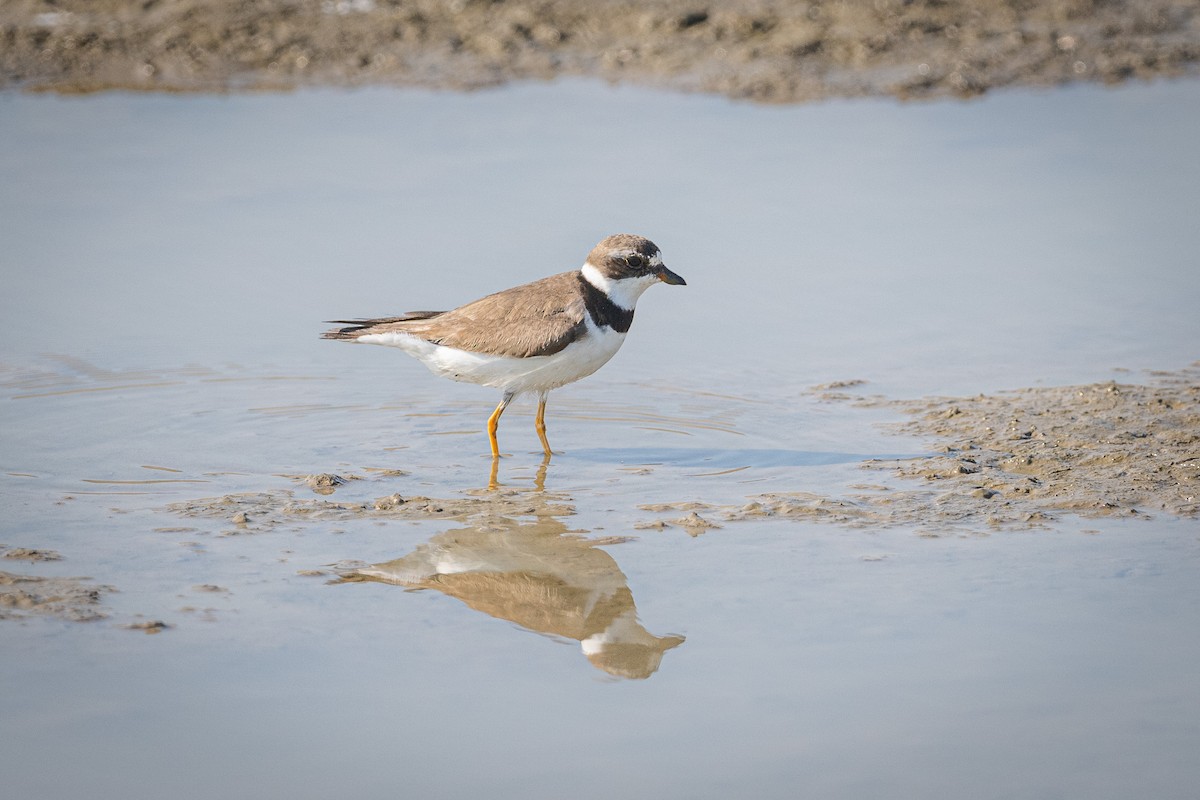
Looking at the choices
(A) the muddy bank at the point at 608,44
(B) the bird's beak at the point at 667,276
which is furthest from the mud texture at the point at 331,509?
(A) the muddy bank at the point at 608,44

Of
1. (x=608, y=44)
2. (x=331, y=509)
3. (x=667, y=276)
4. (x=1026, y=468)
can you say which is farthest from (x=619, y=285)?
(x=608, y=44)

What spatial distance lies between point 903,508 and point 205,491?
12.4 feet

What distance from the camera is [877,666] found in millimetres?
5594

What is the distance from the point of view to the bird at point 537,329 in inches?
326

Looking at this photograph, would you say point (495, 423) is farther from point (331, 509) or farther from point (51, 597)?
point (51, 597)

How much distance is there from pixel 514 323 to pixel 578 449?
2.91 feet

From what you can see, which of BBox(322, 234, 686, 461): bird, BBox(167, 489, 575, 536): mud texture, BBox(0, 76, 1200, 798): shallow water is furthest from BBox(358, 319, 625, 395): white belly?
BBox(167, 489, 575, 536): mud texture

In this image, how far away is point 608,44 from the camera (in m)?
14.9

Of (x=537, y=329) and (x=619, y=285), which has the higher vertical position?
(x=619, y=285)

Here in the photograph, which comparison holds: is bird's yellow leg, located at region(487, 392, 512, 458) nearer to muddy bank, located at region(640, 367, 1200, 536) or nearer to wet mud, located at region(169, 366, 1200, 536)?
wet mud, located at region(169, 366, 1200, 536)


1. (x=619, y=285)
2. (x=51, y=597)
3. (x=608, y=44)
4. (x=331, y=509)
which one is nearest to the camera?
(x=51, y=597)

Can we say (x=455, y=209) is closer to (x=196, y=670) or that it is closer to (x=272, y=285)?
(x=272, y=285)

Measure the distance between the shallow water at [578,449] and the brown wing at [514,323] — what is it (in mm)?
671

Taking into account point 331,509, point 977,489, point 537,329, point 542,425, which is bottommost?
point 331,509
